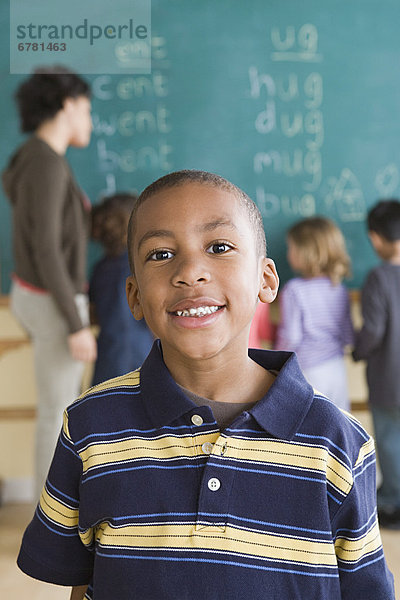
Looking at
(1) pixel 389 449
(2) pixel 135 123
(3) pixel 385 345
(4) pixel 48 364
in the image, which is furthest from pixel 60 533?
(2) pixel 135 123

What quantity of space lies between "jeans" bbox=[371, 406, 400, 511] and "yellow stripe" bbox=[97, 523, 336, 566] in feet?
7.14

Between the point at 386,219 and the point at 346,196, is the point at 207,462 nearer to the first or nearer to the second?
the point at 386,219

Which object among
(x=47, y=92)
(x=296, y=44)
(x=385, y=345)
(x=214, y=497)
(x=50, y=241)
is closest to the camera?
(x=214, y=497)

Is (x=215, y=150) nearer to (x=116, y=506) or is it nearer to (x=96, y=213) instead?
(x=96, y=213)

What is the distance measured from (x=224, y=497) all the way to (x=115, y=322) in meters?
1.93

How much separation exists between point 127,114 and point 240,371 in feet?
7.77

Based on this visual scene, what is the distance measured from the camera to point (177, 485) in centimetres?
87

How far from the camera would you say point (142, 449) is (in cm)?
90

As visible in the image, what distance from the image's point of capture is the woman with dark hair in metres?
2.42

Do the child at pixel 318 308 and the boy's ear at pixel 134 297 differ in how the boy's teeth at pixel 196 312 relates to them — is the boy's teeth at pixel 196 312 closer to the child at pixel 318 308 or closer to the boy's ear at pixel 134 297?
the boy's ear at pixel 134 297

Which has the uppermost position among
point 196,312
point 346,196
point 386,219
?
point 346,196

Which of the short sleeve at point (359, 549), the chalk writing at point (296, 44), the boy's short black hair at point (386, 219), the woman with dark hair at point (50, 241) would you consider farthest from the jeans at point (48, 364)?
the short sleeve at point (359, 549)

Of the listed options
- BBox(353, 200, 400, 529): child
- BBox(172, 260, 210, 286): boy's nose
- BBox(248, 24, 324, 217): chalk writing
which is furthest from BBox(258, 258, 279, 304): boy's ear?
BBox(248, 24, 324, 217): chalk writing

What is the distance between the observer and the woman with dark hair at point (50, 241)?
7.94 feet
